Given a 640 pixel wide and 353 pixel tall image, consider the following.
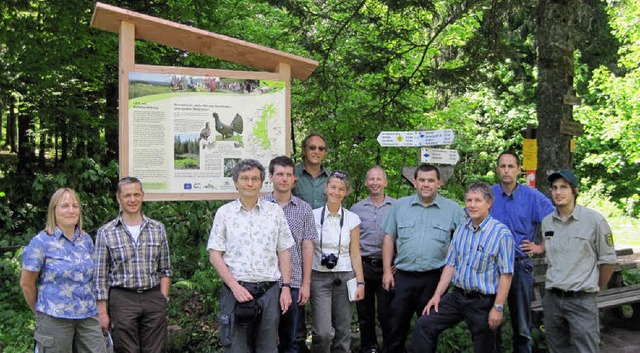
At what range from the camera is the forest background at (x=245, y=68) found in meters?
7.61

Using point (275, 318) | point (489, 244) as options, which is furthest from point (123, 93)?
point (489, 244)

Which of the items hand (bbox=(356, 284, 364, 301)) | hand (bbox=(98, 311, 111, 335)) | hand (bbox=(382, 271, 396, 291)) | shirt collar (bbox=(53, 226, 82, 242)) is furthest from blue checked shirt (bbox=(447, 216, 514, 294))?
shirt collar (bbox=(53, 226, 82, 242))

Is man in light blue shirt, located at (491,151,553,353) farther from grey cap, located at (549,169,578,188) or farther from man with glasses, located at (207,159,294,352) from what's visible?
man with glasses, located at (207,159,294,352)

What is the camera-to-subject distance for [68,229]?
13.7ft

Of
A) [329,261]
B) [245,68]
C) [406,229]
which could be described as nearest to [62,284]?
[329,261]

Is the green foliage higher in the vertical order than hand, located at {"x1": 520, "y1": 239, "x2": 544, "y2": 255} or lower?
lower

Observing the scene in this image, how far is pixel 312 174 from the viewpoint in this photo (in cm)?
548

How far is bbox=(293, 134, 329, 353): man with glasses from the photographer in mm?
5355

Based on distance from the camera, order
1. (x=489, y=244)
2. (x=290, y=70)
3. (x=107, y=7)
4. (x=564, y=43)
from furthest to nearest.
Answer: (x=564, y=43) < (x=290, y=70) < (x=107, y=7) < (x=489, y=244)

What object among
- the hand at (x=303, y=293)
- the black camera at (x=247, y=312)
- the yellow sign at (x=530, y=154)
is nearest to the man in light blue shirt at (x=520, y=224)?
the yellow sign at (x=530, y=154)

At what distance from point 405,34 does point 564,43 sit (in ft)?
11.4

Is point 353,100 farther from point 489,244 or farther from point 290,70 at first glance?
point 489,244

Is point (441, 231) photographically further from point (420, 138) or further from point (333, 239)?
point (420, 138)

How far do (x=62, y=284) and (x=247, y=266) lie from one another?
1.27 m
